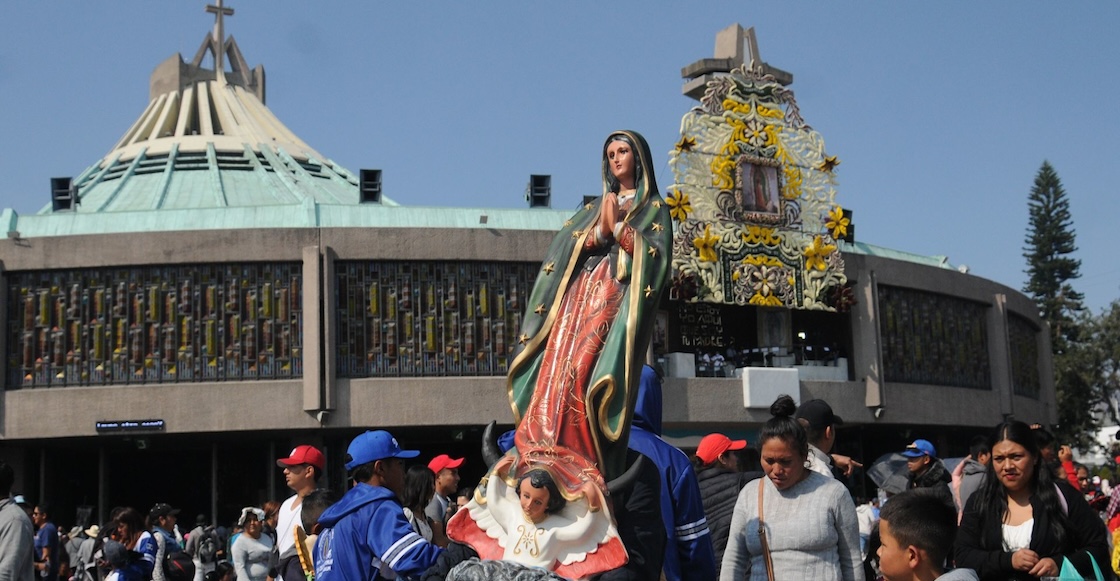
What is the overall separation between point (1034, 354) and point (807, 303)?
12924mm

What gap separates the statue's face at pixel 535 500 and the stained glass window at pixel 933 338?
101 ft

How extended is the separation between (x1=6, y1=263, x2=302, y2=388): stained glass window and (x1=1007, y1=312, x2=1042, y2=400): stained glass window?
20758mm

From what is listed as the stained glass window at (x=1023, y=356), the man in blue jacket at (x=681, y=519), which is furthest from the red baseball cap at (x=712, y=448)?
the stained glass window at (x=1023, y=356)

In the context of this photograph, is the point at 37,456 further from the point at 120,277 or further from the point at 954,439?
the point at 954,439

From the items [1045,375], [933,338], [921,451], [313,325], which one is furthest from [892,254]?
[921,451]

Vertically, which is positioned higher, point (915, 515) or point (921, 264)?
point (921, 264)

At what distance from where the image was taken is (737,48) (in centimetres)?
3312

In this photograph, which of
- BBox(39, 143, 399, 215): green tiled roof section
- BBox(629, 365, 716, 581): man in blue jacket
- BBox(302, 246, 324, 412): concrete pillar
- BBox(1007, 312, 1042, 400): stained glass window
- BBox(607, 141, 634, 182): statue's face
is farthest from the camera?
BBox(1007, 312, 1042, 400): stained glass window

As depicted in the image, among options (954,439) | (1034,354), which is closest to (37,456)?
(954,439)

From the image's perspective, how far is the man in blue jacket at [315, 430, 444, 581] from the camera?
20.2 ft

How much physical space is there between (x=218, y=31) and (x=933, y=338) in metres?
22.9

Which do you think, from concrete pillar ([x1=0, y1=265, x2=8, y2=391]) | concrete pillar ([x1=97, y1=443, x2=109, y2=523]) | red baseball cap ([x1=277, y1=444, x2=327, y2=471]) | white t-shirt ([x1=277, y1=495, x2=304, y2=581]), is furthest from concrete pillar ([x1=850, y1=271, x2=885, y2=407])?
A: red baseball cap ([x1=277, y1=444, x2=327, y2=471])

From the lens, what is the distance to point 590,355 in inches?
253

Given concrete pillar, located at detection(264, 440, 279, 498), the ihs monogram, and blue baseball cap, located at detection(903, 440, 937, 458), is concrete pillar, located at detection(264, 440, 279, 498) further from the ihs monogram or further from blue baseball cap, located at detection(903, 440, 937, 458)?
Result: the ihs monogram
